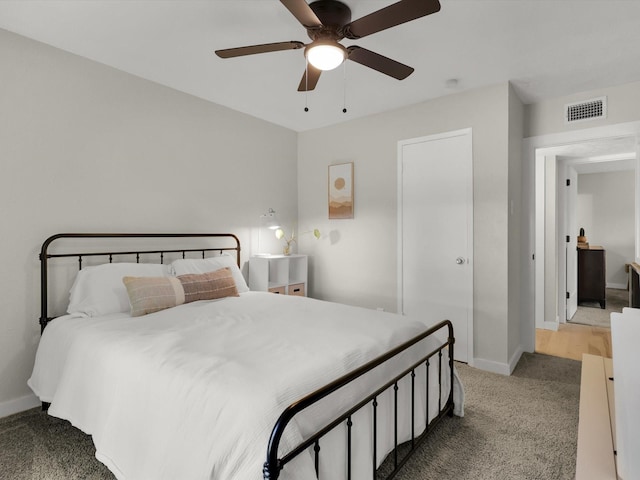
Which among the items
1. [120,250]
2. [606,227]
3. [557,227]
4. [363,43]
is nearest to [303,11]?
[363,43]

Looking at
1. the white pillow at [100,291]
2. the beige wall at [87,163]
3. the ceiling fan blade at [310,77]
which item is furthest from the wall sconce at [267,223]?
the ceiling fan blade at [310,77]

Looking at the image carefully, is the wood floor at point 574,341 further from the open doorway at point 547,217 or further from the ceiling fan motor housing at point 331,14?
the ceiling fan motor housing at point 331,14

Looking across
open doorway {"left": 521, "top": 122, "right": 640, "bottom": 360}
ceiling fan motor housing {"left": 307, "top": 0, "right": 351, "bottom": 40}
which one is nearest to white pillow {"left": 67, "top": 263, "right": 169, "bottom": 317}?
ceiling fan motor housing {"left": 307, "top": 0, "right": 351, "bottom": 40}

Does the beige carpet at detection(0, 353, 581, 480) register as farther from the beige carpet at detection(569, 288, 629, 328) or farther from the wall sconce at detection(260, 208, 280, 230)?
the beige carpet at detection(569, 288, 629, 328)

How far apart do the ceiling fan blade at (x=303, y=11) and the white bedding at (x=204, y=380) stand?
62.1 inches

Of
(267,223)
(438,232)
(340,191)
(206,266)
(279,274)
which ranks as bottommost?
(279,274)

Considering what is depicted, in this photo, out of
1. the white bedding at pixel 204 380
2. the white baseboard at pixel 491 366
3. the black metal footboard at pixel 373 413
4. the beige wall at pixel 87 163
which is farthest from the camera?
the white baseboard at pixel 491 366

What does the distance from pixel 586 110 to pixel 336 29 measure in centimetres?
265

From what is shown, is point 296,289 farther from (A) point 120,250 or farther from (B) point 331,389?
(B) point 331,389

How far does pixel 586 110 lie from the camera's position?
3271 millimetres

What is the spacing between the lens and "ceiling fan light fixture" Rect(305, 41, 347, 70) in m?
1.93

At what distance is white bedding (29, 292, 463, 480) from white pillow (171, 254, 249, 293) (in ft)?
2.10

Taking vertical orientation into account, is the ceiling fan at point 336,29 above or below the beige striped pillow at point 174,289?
above

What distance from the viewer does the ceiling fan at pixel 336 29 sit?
167 centimetres
